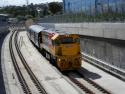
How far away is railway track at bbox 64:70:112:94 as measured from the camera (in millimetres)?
21389

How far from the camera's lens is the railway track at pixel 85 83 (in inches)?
842

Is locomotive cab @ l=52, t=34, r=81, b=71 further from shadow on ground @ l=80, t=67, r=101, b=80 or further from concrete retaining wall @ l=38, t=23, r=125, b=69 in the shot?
concrete retaining wall @ l=38, t=23, r=125, b=69

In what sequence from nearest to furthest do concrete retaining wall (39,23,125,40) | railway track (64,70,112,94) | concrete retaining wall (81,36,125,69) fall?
railway track (64,70,112,94) → concrete retaining wall (81,36,125,69) → concrete retaining wall (39,23,125,40)

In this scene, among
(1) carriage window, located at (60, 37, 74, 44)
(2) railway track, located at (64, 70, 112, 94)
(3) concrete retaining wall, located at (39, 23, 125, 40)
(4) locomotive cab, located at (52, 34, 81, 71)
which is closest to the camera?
(2) railway track, located at (64, 70, 112, 94)

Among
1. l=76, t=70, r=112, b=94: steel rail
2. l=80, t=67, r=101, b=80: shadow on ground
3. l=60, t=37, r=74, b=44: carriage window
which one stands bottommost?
l=80, t=67, r=101, b=80: shadow on ground

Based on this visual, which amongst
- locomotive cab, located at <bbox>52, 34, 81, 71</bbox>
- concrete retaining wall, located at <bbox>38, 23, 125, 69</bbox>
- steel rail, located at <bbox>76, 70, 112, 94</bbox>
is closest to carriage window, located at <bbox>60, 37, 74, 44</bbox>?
locomotive cab, located at <bbox>52, 34, 81, 71</bbox>

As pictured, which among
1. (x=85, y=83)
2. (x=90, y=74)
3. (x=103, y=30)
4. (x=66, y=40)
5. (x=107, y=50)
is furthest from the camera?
(x=103, y=30)

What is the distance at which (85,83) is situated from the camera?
79.4ft

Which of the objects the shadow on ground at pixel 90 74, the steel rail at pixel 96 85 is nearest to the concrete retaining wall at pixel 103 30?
the shadow on ground at pixel 90 74

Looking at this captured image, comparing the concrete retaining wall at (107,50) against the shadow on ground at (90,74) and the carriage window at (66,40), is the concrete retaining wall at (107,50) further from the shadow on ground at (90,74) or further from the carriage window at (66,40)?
the carriage window at (66,40)

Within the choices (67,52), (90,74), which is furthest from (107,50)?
(67,52)

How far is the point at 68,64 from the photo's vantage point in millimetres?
27953

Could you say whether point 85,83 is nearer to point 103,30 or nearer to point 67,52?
point 67,52

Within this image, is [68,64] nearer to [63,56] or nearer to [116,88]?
[63,56]
